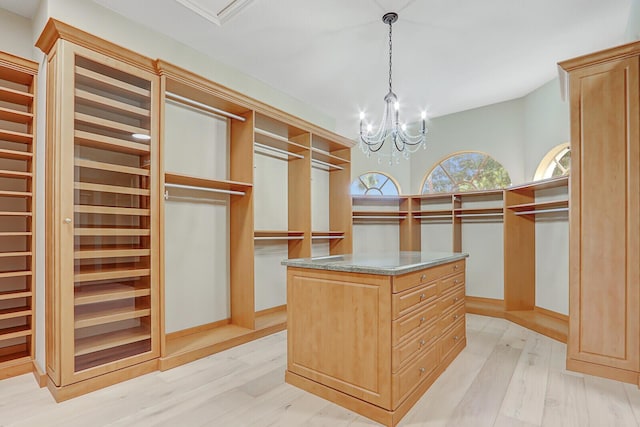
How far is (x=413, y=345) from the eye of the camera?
222 cm

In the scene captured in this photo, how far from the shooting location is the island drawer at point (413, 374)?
79.4 inches

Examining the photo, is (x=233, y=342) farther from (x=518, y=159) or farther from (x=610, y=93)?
(x=518, y=159)

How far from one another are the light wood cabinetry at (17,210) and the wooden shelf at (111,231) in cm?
54

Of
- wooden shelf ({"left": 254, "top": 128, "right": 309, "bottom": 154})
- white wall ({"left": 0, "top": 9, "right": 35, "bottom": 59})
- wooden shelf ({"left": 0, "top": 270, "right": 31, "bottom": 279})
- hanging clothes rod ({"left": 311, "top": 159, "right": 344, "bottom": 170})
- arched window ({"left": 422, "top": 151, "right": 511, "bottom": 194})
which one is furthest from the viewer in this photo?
arched window ({"left": 422, "top": 151, "right": 511, "bottom": 194})

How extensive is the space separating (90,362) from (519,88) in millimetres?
5669

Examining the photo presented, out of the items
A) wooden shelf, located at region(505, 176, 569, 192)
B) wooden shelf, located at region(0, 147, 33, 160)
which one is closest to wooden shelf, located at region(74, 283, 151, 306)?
wooden shelf, located at region(0, 147, 33, 160)

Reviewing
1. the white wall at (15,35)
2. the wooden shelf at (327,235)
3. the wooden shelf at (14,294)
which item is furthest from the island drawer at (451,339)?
the white wall at (15,35)

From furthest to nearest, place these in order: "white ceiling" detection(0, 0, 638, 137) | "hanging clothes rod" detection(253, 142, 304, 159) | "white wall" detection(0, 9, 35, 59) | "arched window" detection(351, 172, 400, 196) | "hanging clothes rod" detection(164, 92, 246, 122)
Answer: "arched window" detection(351, 172, 400, 196) < "hanging clothes rod" detection(253, 142, 304, 159) < "hanging clothes rod" detection(164, 92, 246, 122) < "white ceiling" detection(0, 0, 638, 137) < "white wall" detection(0, 9, 35, 59)

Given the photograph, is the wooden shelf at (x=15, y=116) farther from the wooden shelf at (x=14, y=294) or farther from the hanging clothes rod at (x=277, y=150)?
the hanging clothes rod at (x=277, y=150)

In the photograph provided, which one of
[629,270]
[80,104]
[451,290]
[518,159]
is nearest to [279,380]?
[451,290]

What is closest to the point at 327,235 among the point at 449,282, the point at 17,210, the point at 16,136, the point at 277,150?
the point at 277,150

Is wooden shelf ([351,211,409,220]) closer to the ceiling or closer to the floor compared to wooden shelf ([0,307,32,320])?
closer to the ceiling

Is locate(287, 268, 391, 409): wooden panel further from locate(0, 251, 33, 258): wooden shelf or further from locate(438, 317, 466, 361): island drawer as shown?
locate(0, 251, 33, 258): wooden shelf

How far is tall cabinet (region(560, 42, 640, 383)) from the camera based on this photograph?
Result: 8.20 ft
